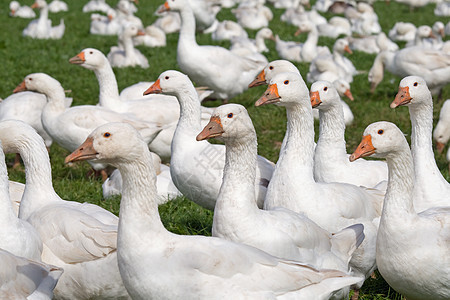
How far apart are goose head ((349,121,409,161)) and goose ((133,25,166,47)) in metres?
13.6

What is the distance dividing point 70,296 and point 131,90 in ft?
19.3

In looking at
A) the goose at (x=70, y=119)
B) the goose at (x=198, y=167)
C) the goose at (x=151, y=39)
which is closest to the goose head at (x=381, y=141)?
the goose at (x=198, y=167)

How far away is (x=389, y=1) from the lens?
31.4m

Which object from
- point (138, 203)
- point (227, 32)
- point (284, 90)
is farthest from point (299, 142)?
point (227, 32)

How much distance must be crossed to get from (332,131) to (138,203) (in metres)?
3.05

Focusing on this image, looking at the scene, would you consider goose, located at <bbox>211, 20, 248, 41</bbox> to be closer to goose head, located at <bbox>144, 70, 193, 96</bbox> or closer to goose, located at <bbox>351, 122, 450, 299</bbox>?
goose head, located at <bbox>144, 70, 193, 96</bbox>

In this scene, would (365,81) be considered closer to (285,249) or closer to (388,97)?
(388,97)

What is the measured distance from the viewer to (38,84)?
31.1ft

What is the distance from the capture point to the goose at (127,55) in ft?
51.5

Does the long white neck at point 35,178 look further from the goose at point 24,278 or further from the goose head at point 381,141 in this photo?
the goose head at point 381,141

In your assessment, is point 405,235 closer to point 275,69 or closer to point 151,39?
point 275,69

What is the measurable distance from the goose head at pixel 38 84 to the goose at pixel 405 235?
5.33 meters

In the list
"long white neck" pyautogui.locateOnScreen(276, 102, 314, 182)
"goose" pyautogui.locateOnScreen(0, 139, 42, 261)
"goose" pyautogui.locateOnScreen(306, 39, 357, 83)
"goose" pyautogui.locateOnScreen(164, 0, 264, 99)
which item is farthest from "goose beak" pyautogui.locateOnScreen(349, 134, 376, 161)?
"goose" pyautogui.locateOnScreen(306, 39, 357, 83)

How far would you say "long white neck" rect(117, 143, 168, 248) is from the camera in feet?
14.2
